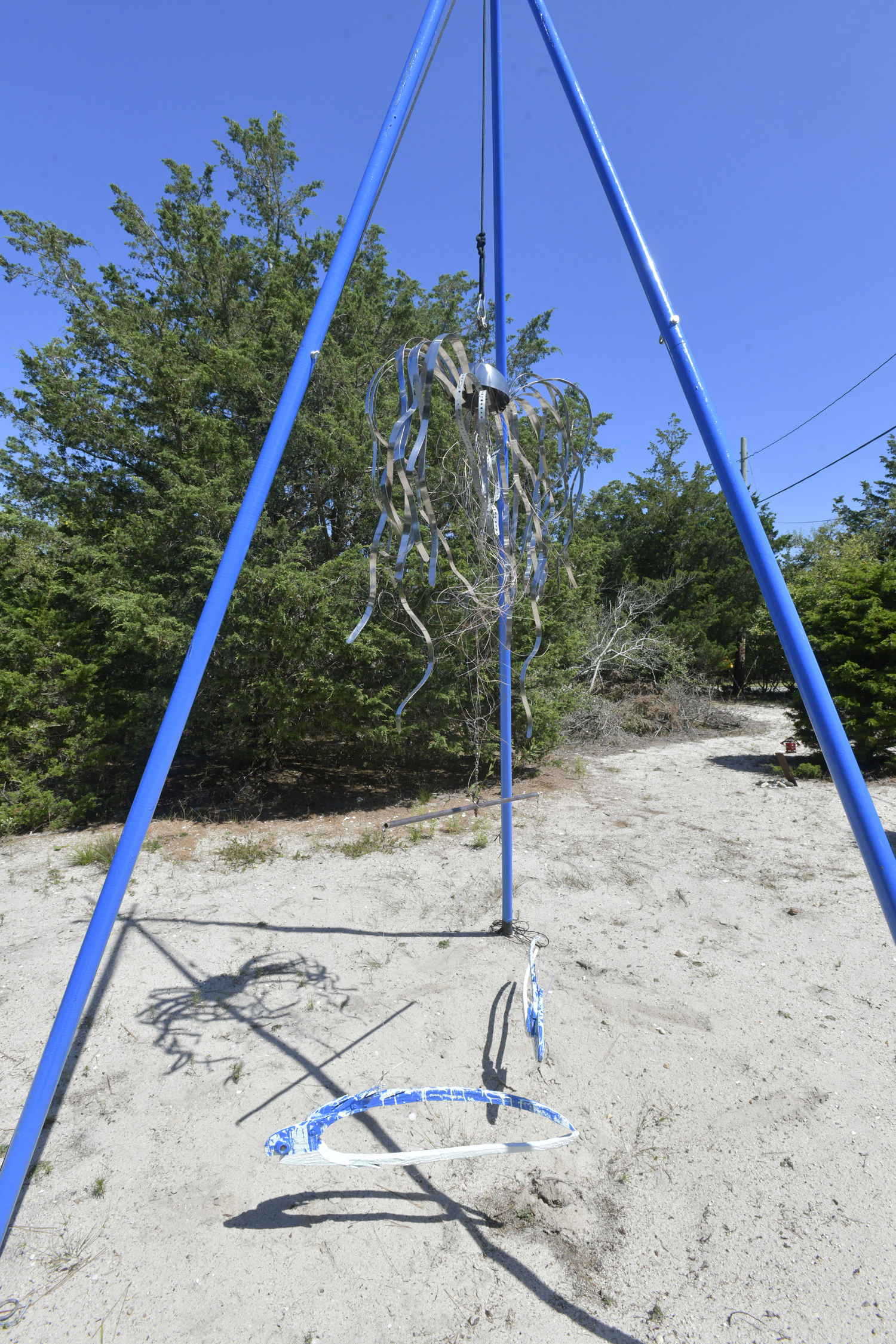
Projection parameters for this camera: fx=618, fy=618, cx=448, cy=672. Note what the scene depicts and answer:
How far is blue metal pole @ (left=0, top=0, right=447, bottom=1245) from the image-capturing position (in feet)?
5.75

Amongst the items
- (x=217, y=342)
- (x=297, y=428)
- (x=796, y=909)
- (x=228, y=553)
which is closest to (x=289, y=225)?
(x=217, y=342)

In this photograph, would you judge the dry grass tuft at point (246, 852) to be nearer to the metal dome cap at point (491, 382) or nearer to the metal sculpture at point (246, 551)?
the metal sculpture at point (246, 551)

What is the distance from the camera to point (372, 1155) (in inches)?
74.4

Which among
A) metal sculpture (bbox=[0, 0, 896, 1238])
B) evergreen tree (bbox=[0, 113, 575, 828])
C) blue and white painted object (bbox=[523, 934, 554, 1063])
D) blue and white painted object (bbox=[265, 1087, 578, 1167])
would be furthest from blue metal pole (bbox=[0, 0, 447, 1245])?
evergreen tree (bbox=[0, 113, 575, 828])

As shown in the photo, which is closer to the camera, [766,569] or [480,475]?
[766,569]

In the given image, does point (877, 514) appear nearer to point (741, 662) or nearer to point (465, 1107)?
point (741, 662)

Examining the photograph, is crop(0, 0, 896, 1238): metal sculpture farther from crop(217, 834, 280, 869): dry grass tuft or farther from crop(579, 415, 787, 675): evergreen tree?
crop(579, 415, 787, 675): evergreen tree

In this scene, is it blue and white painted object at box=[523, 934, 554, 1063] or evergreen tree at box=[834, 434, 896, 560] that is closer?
blue and white painted object at box=[523, 934, 554, 1063]

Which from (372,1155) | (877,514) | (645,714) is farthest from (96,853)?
(877,514)

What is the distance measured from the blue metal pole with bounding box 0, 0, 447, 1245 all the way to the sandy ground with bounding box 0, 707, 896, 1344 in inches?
21.1

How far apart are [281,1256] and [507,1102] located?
2.66 feet

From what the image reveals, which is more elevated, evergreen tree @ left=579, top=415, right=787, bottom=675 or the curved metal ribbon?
evergreen tree @ left=579, top=415, right=787, bottom=675

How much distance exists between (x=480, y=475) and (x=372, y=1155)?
2456 mm

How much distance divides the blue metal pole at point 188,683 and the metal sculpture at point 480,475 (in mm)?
343
